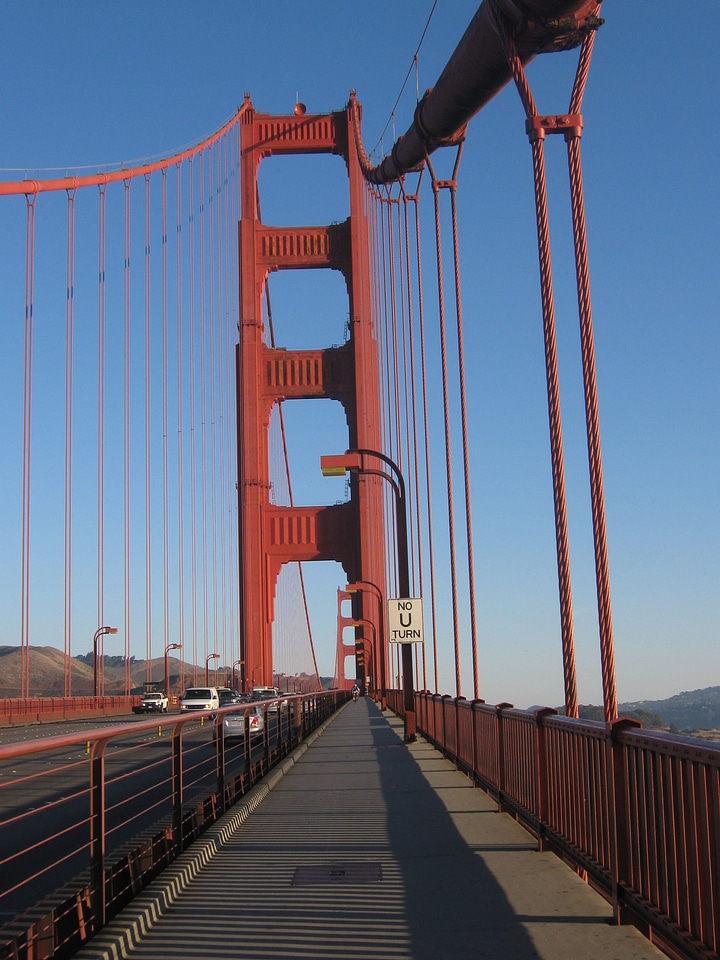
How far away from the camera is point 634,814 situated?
513 centimetres

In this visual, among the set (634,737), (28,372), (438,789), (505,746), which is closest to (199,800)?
(505,746)

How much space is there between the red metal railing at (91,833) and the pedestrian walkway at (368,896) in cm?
15

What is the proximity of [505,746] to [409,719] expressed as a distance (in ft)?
36.5

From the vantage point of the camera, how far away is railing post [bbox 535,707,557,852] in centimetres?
739

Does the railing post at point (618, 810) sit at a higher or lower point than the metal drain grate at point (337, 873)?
higher

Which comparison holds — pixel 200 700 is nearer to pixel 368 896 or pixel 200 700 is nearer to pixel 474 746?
pixel 474 746

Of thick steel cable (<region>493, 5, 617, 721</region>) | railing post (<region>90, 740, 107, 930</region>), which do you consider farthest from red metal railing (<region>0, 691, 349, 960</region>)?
thick steel cable (<region>493, 5, 617, 721</region>)

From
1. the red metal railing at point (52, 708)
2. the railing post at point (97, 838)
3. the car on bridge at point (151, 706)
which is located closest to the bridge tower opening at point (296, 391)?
the car on bridge at point (151, 706)

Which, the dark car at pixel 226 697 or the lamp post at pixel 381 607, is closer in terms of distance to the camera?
the dark car at pixel 226 697

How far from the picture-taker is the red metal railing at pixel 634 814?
4.15 m

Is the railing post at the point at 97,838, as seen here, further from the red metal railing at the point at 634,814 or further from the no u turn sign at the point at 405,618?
the no u turn sign at the point at 405,618

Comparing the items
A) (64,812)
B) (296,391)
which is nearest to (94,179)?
(296,391)

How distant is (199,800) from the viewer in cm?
884

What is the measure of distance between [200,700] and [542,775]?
31.4m
